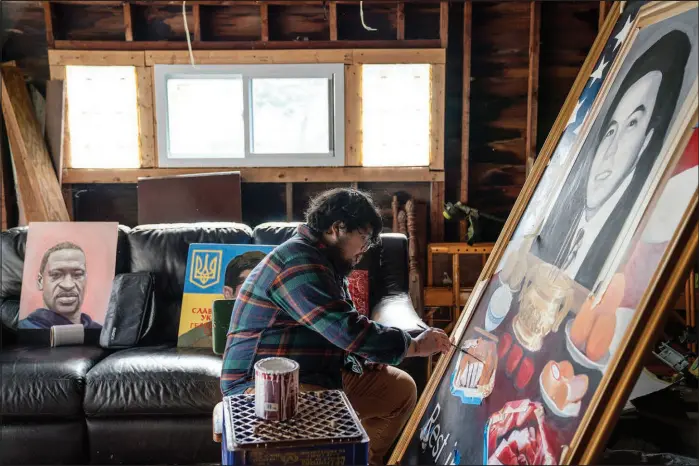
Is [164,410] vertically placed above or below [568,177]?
below

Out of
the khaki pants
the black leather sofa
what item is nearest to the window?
the black leather sofa

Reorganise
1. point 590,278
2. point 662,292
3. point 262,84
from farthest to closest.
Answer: point 262,84 → point 590,278 → point 662,292

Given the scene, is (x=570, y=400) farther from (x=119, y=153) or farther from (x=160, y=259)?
(x=119, y=153)

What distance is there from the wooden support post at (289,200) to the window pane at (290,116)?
24 cm

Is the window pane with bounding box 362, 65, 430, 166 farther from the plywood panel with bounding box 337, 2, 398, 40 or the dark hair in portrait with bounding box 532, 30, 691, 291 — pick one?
the dark hair in portrait with bounding box 532, 30, 691, 291

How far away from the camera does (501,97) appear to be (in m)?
4.39

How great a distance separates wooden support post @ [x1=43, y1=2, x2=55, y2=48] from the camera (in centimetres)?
425

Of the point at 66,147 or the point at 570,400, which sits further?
the point at 66,147

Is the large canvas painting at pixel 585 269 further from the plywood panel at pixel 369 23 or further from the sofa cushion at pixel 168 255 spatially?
the plywood panel at pixel 369 23

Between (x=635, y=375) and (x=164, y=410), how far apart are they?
1955 mm

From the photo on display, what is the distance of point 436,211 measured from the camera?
442cm

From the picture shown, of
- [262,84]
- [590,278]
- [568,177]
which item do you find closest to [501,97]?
[262,84]

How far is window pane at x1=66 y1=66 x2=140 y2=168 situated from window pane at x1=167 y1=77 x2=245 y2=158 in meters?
0.27

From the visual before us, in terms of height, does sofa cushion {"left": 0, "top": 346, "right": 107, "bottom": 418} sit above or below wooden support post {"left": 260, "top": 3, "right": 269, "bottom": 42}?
below
